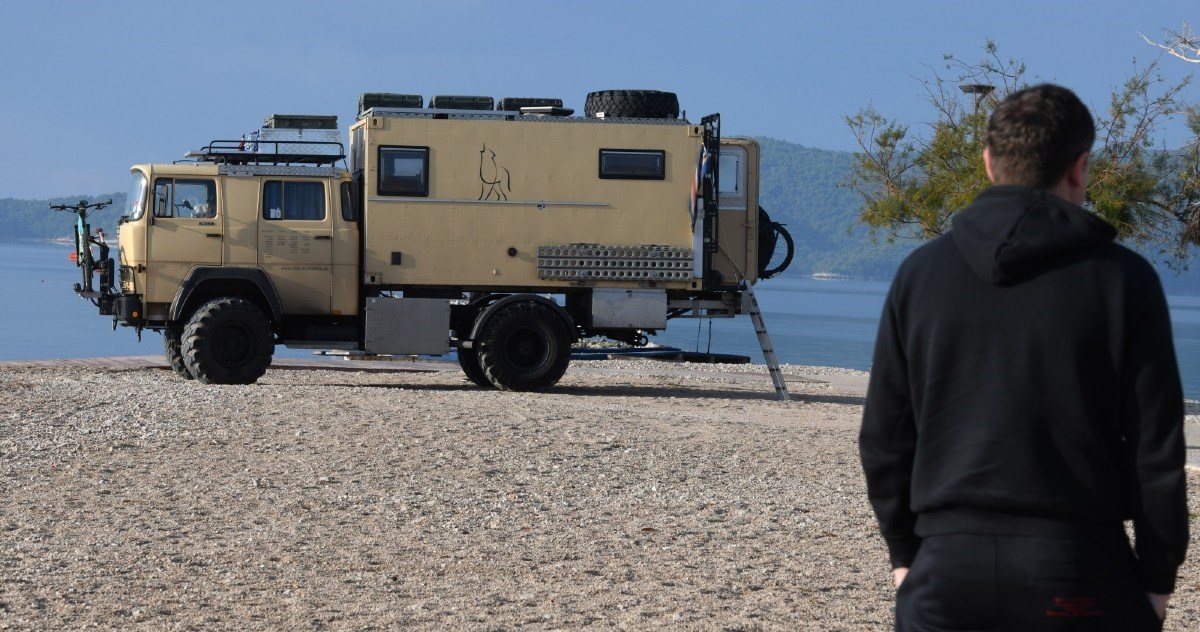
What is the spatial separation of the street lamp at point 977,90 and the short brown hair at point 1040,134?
17.3 m

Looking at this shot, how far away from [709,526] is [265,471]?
3.32m

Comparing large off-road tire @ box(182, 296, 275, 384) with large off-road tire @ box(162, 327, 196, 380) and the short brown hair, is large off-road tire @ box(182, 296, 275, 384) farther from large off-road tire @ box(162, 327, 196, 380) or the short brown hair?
the short brown hair

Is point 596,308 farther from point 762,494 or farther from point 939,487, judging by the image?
point 939,487

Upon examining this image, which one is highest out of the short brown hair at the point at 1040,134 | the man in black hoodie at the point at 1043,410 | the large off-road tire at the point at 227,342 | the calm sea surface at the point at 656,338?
the short brown hair at the point at 1040,134

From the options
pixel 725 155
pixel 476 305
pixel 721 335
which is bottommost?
pixel 721 335

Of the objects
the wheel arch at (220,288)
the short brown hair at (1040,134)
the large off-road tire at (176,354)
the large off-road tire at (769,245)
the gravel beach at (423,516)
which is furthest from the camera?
the large off-road tire at (769,245)

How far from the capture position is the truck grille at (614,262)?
55.8 feet

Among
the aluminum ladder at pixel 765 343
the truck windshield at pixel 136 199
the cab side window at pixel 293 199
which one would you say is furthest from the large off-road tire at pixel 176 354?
the aluminum ladder at pixel 765 343

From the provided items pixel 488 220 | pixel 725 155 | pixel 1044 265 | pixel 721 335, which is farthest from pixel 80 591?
pixel 721 335

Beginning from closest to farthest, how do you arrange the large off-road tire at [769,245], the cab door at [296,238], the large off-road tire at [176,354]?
the cab door at [296,238] < the large off-road tire at [176,354] < the large off-road tire at [769,245]

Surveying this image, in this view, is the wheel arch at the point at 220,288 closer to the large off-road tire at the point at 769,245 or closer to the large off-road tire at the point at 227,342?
the large off-road tire at the point at 227,342

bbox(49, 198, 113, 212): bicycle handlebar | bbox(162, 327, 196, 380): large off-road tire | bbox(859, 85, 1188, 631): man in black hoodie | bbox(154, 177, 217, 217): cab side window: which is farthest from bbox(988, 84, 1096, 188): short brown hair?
bbox(162, 327, 196, 380): large off-road tire

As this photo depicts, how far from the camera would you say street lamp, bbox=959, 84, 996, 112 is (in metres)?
19.6

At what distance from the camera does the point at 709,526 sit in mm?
8438
